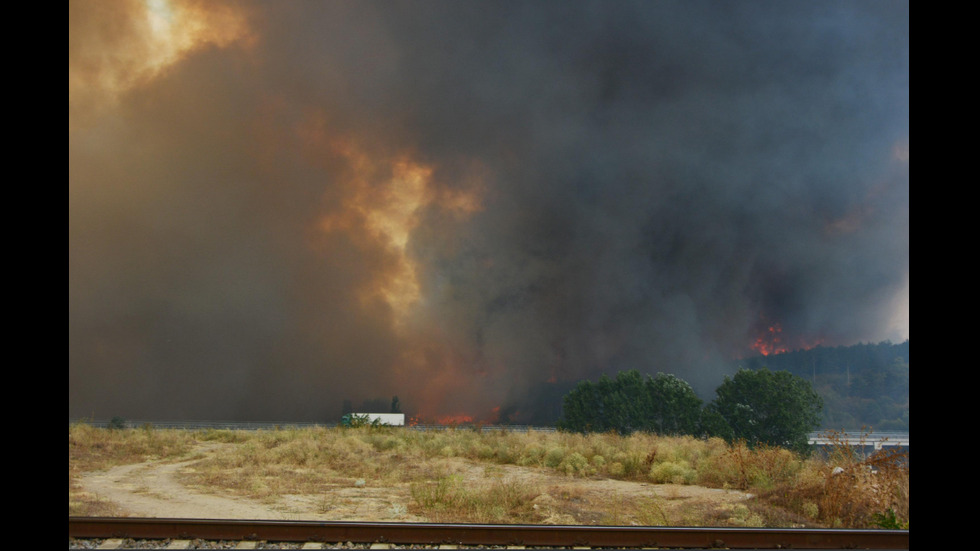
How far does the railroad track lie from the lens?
6574 mm

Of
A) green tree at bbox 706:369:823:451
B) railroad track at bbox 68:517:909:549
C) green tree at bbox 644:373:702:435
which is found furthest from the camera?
green tree at bbox 644:373:702:435

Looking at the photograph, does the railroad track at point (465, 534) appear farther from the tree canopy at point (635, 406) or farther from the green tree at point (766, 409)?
the tree canopy at point (635, 406)

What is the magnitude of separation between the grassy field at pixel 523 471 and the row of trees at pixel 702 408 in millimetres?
3972

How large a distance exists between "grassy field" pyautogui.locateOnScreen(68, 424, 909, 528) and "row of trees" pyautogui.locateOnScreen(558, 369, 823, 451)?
3.97 metres

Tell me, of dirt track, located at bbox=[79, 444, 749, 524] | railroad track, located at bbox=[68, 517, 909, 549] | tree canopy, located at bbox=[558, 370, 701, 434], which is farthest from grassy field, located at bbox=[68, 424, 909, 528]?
tree canopy, located at bbox=[558, 370, 701, 434]

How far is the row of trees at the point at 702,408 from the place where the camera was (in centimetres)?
1720

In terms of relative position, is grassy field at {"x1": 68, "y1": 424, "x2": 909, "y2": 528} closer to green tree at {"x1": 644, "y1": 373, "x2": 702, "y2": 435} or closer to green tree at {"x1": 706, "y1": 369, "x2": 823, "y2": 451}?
green tree at {"x1": 644, "y1": 373, "x2": 702, "y2": 435}

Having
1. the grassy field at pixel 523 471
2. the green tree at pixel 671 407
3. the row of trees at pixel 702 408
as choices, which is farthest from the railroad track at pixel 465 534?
the green tree at pixel 671 407

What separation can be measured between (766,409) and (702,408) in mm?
2041

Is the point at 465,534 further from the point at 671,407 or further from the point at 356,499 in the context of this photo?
the point at 671,407

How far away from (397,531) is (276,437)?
8679mm
